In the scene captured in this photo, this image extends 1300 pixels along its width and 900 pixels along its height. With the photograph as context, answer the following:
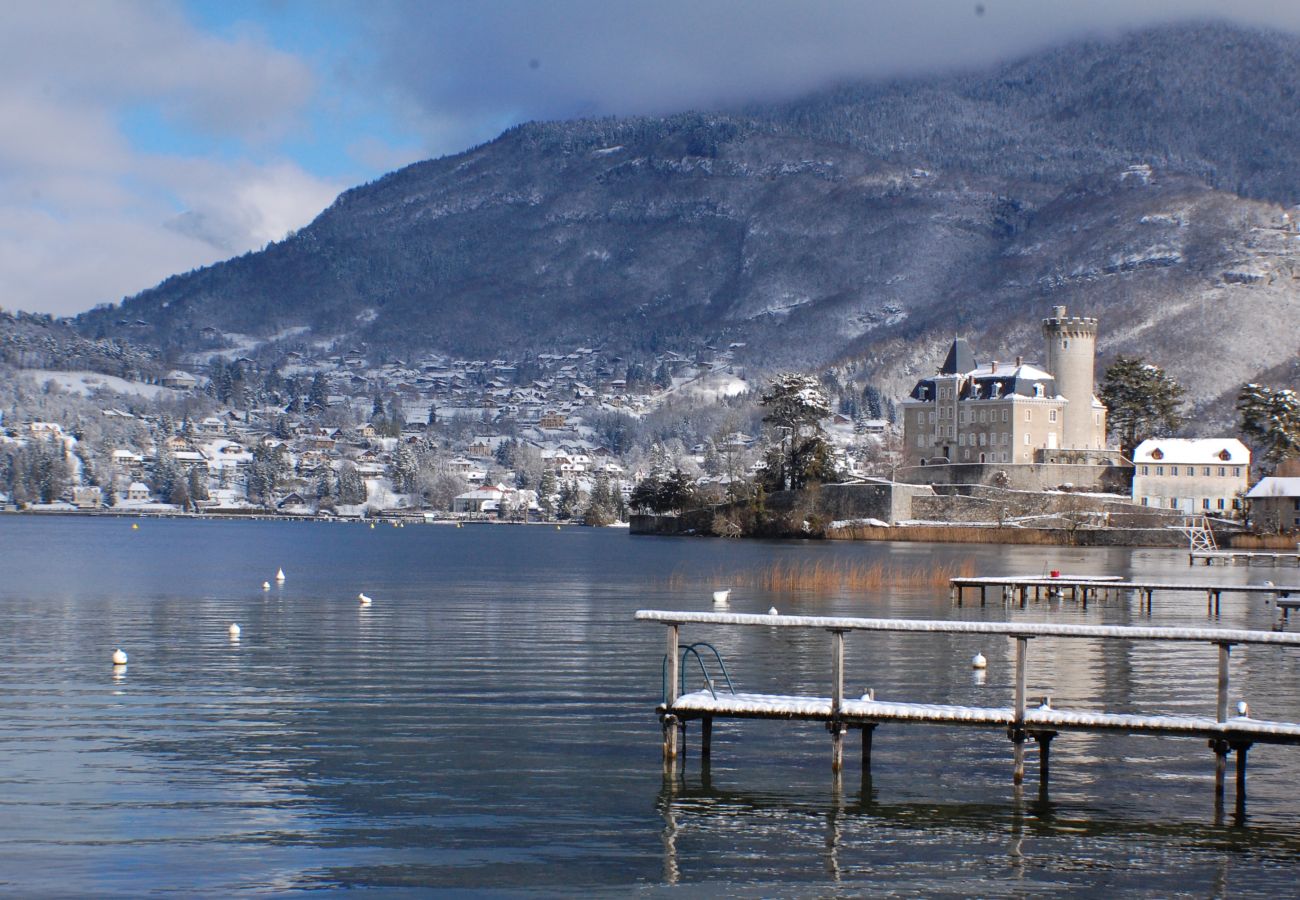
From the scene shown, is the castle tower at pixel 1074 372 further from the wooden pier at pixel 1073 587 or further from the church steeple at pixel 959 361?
the wooden pier at pixel 1073 587

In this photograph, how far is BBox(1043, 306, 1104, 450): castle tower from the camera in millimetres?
130000

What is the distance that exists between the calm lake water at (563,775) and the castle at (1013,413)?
87.5 metres

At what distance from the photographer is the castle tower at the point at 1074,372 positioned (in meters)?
130

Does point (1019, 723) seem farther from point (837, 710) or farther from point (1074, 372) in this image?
point (1074, 372)

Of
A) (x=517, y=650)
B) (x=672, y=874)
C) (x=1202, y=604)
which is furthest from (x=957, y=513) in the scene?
(x=672, y=874)

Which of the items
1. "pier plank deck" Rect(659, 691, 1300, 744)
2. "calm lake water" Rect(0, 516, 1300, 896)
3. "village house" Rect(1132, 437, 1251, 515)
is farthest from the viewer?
"village house" Rect(1132, 437, 1251, 515)

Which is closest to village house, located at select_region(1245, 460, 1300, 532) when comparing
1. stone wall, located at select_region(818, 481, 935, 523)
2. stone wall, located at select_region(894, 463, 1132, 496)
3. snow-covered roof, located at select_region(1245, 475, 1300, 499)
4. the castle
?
snow-covered roof, located at select_region(1245, 475, 1300, 499)

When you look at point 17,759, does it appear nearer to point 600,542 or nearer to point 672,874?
point 672,874

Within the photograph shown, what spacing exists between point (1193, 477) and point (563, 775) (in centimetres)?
10557

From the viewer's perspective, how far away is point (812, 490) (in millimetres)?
123375

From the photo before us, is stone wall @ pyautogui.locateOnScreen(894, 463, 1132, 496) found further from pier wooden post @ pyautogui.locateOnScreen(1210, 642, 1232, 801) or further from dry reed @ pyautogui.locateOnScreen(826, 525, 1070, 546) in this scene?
pier wooden post @ pyautogui.locateOnScreen(1210, 642, 1232, 801)

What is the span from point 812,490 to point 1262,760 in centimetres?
9847

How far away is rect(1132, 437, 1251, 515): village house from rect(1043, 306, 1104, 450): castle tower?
33.9 feet

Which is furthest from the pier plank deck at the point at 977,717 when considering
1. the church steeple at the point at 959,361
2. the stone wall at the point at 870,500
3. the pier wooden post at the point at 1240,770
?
the church steeple at the point at 959,361
